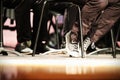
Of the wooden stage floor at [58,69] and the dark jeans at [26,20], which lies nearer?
the wooden stage floor at [58,69]

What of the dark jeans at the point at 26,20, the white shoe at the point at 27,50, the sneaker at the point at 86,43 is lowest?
the white shoe at the point at 27,50

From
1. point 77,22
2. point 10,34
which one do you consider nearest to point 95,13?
point 77,22

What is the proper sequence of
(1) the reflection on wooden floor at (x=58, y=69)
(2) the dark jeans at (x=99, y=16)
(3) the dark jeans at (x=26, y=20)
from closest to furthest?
(1) the reflection on wooden floor at (x=58, y=69)
(2) the dark jeans at (x=99, y=16)
(3) the dark jeans at (x=26, y=20)

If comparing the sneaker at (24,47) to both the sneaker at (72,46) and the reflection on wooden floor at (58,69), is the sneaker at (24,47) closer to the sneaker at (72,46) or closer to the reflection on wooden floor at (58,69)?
the sneaker at (72,46)

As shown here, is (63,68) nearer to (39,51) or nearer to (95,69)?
(95,69)

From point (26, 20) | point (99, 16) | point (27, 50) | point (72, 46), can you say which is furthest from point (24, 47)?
point (99, 16)

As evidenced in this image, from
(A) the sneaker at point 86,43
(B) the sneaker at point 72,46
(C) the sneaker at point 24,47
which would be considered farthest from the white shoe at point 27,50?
(A) the sneaker at point 86,43

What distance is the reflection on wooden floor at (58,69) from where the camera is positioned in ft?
6.45

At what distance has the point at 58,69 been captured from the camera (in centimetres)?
203

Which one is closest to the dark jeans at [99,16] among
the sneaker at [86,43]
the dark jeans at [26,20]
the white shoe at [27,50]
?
the sneaker at [86,43]

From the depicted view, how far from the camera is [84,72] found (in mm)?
2025

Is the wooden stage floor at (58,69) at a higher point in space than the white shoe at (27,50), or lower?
lower

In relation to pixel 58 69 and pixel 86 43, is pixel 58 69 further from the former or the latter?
pixel 86 43

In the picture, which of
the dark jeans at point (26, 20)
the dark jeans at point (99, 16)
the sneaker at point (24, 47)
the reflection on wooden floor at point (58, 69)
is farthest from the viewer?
the sneaker at point (24, 47)
